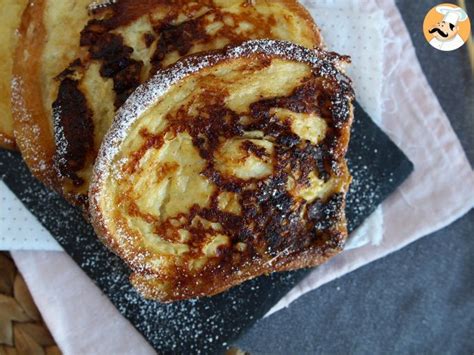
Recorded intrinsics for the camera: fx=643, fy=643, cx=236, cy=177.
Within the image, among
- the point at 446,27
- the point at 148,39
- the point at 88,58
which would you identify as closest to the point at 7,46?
the point at 88,58

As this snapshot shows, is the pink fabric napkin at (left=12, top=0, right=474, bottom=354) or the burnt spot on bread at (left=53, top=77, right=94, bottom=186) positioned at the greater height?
the burnt spot on bread at (left=53, top=77, right=94, bottom=186)

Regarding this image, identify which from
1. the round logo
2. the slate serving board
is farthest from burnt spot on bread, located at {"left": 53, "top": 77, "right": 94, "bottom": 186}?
the round logo

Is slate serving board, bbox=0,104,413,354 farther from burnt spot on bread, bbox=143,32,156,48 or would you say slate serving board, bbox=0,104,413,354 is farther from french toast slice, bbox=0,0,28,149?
burnt spot on bread, bbox=143,32,156,48

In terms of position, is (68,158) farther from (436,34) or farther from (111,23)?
(436,34)

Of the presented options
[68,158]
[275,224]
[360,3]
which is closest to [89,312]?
[68,158]

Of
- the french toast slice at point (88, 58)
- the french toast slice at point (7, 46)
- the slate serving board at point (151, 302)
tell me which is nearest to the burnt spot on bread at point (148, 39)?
the french toast slice at point (88, 58)

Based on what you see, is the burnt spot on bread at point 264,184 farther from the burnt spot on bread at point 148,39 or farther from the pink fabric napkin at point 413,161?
the pink fabric napkin at point 413,161
